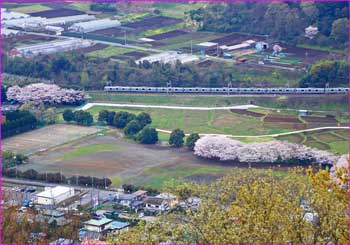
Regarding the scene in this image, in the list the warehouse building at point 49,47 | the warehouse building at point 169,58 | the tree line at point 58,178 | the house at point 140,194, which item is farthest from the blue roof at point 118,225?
the warehouse building at point 49,47

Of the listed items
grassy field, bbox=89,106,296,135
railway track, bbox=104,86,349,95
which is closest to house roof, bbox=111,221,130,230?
grassy field, bbox=89,106,296,135

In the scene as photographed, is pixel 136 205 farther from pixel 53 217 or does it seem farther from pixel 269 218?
pixel 269 218

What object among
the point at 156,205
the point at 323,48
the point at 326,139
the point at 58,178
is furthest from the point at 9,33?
the point at 156,205

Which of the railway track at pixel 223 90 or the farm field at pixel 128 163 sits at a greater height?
the railway track at pixel 223 90

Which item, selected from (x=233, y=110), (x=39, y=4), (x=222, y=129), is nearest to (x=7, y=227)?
(x=222, y=129)

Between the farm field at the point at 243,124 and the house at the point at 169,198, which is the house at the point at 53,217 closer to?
the house at the point at 169,198

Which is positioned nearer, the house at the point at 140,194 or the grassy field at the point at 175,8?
the house at the point at 140,194
